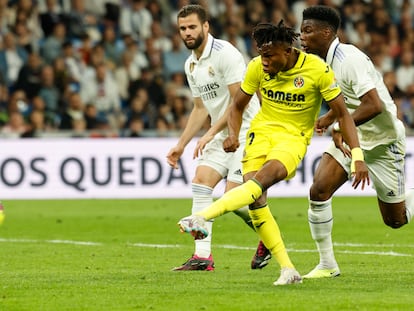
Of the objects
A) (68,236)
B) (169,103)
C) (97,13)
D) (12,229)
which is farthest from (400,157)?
(97,13)

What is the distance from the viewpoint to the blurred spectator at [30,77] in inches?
882

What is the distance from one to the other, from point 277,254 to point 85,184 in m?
11.5

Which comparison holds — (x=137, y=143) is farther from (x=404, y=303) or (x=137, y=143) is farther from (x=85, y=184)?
(x=404, y=303)

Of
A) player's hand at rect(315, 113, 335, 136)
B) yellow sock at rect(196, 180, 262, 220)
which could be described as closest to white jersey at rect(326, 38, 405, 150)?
player's hand at rect(315, 113, 335, 136)

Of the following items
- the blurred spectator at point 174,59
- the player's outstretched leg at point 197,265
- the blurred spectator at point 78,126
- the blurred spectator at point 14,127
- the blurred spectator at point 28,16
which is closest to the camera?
the player's outstretched leg at point 197,265

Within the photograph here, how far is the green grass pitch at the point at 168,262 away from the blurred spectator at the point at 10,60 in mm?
4107

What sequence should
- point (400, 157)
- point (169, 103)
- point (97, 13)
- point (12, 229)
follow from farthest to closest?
point (97, 13), point (169, 103), point (12, 229), point (400, 157)

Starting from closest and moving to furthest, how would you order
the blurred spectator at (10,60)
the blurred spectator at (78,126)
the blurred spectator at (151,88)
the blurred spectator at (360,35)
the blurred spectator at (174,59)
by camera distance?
the blurred spectator at (78,126) → the blurred spectator at (10,60) → the blurred spectator at (151,88) → the blurred spectator at (174,59) → the blurred spectator at (360,35)

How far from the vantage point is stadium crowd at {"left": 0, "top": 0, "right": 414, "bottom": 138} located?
22109mm

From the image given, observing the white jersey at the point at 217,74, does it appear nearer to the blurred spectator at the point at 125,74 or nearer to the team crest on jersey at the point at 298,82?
the team crest on jersey at the point at 298,82

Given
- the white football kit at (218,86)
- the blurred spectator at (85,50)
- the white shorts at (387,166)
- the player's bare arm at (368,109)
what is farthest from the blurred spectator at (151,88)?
the player's bare arm at (368,109)

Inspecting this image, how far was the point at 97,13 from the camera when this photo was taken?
1006 inches

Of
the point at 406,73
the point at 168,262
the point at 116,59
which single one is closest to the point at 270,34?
Result: the point at 168,262

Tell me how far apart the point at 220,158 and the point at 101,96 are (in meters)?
12.1
